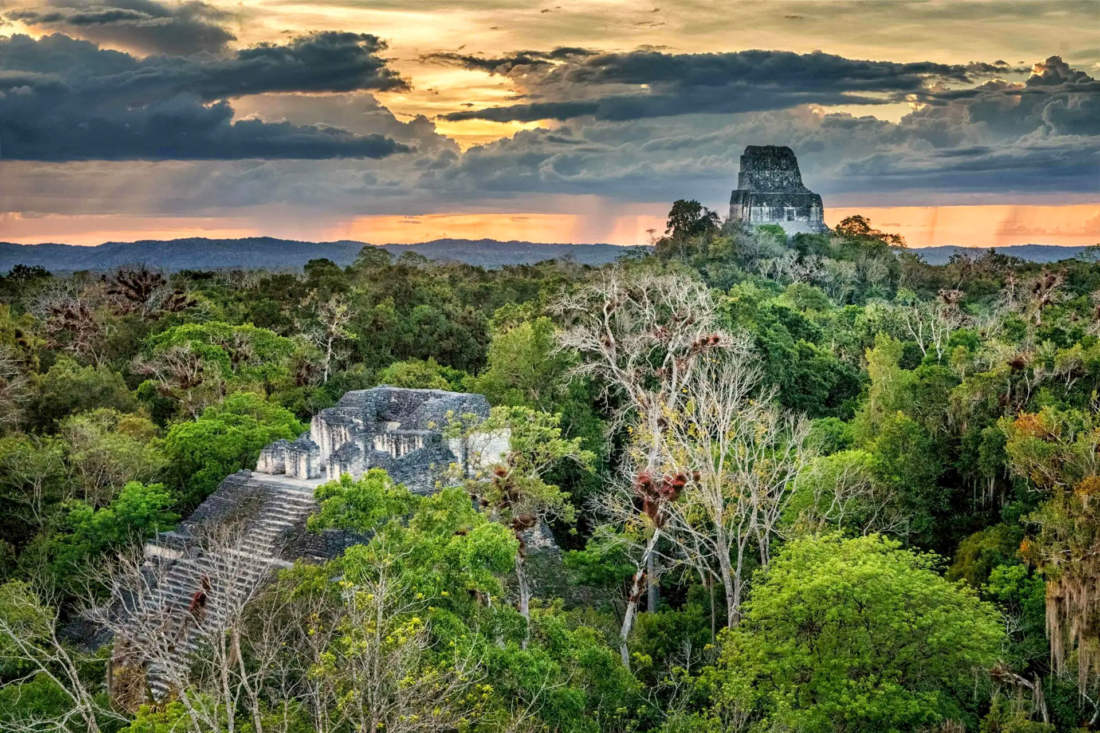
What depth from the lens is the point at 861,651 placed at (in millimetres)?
15625

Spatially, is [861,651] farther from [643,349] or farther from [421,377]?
[421,377]

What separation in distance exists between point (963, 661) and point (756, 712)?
134 inches

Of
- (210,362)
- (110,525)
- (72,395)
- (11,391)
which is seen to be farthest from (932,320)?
(11,391)

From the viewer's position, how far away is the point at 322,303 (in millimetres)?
40000

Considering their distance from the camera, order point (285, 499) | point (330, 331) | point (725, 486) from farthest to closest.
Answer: point (330, 331), point (285, 499), point (725, 486)

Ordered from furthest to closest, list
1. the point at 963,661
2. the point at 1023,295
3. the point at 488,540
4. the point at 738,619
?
the point at 1023,295, the point at 738,619, the point at 963,661, the point at 488,540

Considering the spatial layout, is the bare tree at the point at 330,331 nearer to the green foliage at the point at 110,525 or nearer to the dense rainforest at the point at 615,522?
the dense rainforest at the point at 615,522

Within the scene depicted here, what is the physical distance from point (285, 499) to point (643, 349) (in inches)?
395

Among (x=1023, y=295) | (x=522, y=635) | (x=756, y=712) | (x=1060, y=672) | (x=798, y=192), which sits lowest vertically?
(x=756, y=712)

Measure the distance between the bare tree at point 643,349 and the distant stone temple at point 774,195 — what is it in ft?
154

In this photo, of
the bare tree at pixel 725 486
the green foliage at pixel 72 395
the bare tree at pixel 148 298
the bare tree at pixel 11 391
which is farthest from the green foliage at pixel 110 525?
the bare tree at pixel 148 298

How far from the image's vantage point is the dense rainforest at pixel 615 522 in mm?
13453

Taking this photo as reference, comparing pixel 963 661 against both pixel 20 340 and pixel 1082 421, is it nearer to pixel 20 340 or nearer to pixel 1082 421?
pixel 1082 421

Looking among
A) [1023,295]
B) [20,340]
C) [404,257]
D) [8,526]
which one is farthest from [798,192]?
[8,526]
